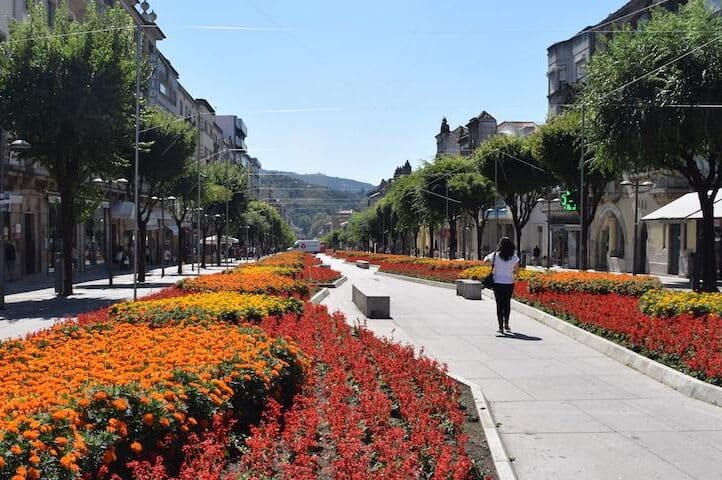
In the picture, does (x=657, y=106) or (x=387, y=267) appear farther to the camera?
(x=387, y=267)

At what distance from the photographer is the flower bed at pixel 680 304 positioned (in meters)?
12.7

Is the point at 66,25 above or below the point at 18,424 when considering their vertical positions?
above

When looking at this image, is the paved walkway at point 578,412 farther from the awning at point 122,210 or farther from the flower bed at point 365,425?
the awning at point 122,210

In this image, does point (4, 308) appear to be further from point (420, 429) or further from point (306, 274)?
point (420, 429)

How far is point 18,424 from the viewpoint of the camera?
4430 mm

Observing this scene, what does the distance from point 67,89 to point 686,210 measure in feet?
87.0

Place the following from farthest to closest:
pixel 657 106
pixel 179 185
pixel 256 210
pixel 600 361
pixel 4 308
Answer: pixel 256 210 → pixel 179 185 → pixel 657 106 → pixel 4 308 → pixel 600 361

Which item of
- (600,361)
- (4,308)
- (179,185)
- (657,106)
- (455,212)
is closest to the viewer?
(600,361)

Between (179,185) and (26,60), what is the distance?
79.4 feet

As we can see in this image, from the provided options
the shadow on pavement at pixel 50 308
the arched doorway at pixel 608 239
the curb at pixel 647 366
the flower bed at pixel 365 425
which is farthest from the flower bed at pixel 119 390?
the arched doorway at pixel 608 239

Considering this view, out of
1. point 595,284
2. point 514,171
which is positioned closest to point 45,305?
point 595,284

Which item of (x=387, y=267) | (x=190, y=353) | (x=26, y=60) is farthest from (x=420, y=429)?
(x=387, y=267)

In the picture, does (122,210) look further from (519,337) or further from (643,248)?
(519,337)

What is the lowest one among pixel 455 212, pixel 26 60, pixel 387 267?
pixel 387 267
